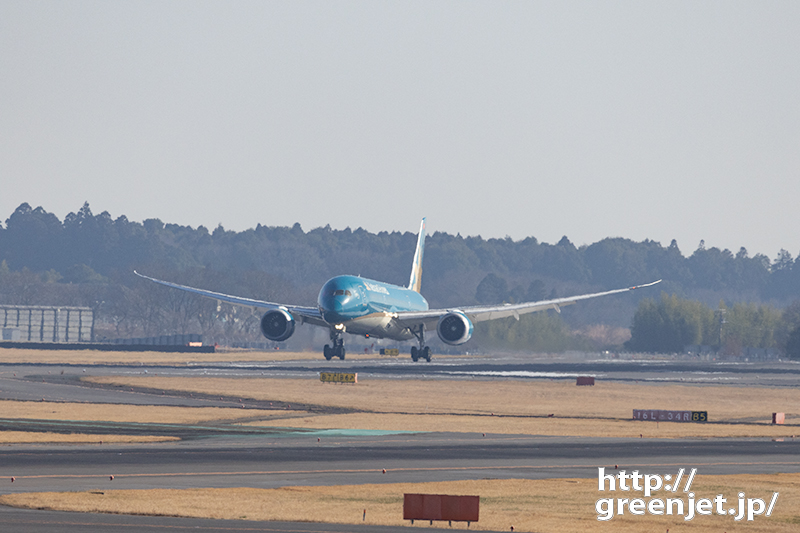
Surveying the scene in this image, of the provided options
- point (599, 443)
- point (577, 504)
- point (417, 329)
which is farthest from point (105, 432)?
point (417, 329)

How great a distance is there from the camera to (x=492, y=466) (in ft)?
129

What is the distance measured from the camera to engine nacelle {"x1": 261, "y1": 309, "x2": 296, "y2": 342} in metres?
101

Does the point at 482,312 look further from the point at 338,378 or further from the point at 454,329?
the point at 338,378

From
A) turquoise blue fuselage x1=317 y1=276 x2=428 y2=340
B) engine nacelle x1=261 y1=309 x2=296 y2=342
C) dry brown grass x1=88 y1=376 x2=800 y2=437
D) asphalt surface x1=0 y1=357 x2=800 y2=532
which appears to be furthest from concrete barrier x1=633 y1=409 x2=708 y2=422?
engine nacelle x1=261 y1=309 x2=296 y2=342

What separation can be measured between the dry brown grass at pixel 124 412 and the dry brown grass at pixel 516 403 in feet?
12.0

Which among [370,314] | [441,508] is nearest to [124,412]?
[441,508]

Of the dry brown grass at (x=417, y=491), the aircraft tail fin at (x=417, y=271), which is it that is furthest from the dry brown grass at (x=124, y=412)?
the aircraft tail fin at (x=417, y=271)

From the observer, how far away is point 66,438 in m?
45.8

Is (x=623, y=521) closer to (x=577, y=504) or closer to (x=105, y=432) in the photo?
(x=577, y=504)

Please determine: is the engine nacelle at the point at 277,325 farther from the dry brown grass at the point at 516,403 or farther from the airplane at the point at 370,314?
the dry brown grass at the point at 516,403

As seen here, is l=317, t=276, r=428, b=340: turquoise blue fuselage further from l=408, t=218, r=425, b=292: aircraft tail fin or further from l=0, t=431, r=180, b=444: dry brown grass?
l=0, t=431, r=180, b=444: dry brown grass

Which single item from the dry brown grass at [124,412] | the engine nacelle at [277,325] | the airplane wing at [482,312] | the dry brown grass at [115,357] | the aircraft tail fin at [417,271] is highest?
the aircraft tail fin at [417,271]

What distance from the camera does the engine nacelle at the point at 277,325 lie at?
10138 centimetres

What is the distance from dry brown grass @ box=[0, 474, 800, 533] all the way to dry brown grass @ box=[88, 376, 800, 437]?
20107mm
